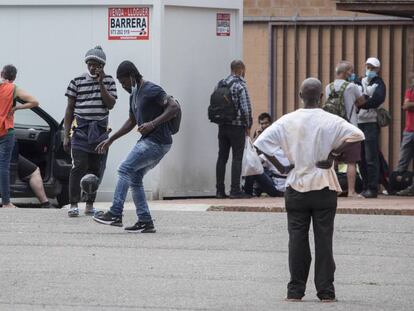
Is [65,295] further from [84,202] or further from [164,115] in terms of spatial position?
[84,202]

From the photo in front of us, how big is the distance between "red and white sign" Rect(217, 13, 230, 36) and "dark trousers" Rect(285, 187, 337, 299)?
346 inches

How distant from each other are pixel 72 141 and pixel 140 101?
1.77 m

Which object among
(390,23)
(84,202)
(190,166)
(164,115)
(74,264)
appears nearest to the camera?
(74,264)

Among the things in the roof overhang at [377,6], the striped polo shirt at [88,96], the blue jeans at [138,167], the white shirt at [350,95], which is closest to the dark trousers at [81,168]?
the striped polo shirt at [88,96]

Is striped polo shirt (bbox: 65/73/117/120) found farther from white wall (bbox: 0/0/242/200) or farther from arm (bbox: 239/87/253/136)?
arm (bbox: 239/87/253/136)

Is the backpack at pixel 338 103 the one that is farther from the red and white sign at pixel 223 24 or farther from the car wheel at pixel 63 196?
the car wheel at pixel 63 196

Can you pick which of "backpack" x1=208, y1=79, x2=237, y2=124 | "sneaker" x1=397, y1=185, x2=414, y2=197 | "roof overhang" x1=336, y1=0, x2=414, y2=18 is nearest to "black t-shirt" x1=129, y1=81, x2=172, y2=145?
"backpack" x1=208, y1=79, x2=237, y2=124

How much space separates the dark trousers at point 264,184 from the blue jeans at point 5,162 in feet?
12.3

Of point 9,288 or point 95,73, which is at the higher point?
point 95,73

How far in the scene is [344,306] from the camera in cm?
993

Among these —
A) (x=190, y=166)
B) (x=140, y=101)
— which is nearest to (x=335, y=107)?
(x=190, y=166)

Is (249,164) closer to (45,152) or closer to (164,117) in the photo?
(45,152)

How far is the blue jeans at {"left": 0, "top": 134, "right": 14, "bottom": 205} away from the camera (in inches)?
649

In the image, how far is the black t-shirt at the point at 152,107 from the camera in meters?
13.8
